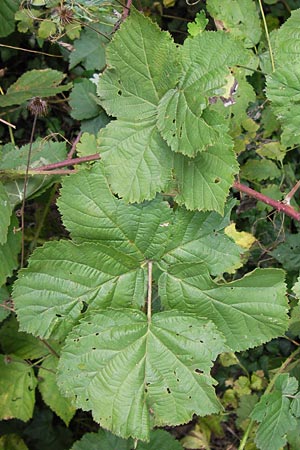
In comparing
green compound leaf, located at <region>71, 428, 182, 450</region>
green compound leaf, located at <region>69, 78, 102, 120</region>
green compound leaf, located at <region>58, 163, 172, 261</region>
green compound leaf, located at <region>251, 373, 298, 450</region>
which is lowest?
green compound leaf, located at <region>71, 428, 182, 450</region>

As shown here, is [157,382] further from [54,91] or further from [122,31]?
[54,91]

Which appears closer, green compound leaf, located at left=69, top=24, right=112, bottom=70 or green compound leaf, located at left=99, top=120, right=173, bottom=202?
green compound leaf, located at left=99, top=120, right=173, bottom=202

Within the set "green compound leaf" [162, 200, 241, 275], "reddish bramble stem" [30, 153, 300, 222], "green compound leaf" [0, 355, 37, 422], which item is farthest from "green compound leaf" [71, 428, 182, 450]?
"reddish bramble stem" [30, 153, 300, 222]

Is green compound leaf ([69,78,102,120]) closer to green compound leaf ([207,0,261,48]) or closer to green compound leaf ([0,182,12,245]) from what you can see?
green compound leaf ([207,0,261,48])

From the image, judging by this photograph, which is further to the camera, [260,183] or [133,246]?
[260,183]

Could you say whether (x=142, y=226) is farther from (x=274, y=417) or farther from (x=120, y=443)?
(x=120, y=443)

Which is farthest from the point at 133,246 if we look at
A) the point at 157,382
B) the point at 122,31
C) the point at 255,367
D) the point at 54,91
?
the point at 255,367

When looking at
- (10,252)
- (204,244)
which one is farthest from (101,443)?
(204,244)
